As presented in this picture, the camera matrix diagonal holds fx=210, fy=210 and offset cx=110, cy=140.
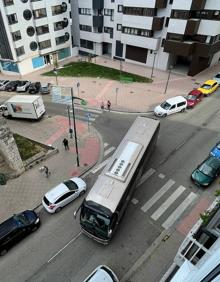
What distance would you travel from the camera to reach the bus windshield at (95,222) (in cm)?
1345

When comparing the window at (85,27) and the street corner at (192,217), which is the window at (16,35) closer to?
the window at (85,27)

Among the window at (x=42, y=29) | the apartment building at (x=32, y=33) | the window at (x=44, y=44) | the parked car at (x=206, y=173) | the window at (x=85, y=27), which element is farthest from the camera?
the window at (x=85, y=27)

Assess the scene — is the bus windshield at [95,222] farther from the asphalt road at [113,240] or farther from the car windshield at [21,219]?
the car windshield at [21,219]

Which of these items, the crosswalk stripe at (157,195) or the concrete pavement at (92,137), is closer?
the concrete pavement at (92,137)

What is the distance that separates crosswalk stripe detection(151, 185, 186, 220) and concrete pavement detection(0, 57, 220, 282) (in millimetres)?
1650

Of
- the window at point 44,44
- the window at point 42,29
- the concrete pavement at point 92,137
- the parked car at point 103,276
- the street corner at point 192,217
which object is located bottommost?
the concrete pavement at point 92,137

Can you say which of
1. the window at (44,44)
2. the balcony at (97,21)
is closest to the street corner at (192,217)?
the window at (44,44)

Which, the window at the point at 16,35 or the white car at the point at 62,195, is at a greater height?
the window at the point at 16,35

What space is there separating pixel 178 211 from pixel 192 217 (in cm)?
111

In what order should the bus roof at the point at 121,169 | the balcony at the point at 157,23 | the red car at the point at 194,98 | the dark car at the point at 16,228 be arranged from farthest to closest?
the balcony at the point at 157,23 → the red car at the point at 194,98 → the dark car at the point at 16,228 → the bus roof at the point at 121,169

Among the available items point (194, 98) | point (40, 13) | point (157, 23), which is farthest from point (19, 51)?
point (194, 98)

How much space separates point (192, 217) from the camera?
1664 centimetres

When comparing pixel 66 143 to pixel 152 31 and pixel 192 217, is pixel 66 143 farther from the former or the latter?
pixel 152 31

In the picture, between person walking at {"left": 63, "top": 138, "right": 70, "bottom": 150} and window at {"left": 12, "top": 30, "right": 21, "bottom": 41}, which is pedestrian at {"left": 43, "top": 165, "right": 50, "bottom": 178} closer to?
person walking at {"left": 63, "top": 138, "right": 70, "bottom": 150}
